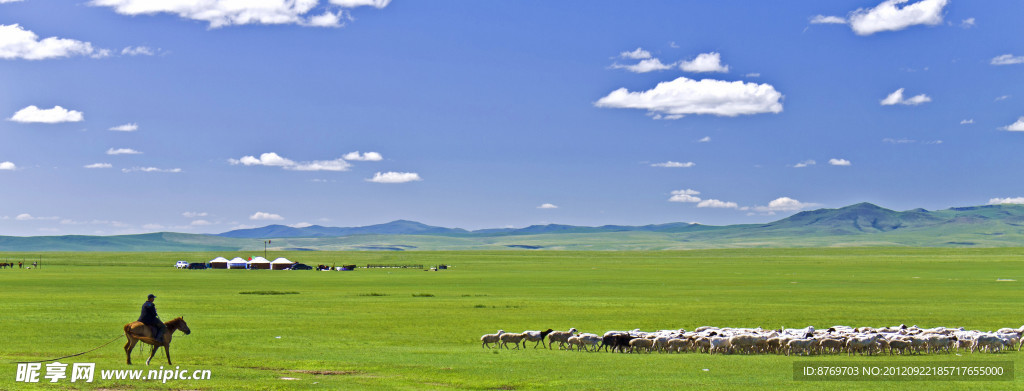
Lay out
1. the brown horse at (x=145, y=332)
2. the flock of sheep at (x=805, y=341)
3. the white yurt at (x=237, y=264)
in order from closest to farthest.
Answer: the brown horse at (x=145, y=332)
the flock of sheep at (x=805, y=341)
the white yurt at (x=237, y=264)

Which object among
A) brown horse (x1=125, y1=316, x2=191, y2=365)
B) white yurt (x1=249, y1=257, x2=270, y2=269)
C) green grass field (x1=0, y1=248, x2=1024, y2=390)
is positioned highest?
white yurt (x1=249, y1=257, x2=270, y2=269)

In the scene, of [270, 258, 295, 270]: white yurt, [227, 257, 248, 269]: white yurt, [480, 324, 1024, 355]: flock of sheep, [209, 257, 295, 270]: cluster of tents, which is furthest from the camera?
[227, 257, 248, 269]: white yurt

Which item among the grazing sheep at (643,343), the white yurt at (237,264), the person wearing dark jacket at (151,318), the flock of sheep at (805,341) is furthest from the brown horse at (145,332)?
the white yurt at (237,264)

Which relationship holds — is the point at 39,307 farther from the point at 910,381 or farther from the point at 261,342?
the point at 910,381

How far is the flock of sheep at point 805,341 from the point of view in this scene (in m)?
30.7

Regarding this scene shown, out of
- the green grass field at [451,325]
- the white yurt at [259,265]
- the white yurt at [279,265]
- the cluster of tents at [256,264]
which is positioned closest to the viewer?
the green grass field at [451,325]

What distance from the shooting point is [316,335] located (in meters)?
37.9

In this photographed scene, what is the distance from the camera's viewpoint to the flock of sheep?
3070 cm

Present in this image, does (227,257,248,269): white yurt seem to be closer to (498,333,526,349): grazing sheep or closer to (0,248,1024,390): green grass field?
(0,248,1024,390): green grass field

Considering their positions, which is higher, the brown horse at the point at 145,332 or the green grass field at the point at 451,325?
the brown horse at the point at 145,332

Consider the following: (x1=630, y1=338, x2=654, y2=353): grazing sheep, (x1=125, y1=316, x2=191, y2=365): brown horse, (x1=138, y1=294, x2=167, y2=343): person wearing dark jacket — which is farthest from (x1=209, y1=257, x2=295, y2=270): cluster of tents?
(x1=138, y1=294, x2=167, y2=343): person wearing dark jacket

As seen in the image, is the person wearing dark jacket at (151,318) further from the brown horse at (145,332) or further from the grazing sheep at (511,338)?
the grazing sheep at (511,338)

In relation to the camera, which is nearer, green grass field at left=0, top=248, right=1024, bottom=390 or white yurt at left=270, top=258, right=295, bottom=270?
green grass field at left=0, top=248, right=1024, bottom=390

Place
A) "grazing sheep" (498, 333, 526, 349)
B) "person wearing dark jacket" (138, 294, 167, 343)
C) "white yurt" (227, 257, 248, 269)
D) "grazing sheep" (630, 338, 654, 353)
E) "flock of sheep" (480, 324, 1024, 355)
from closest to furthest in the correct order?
"person wearing dark jacket" (138, 294, 167, 343) → "flock of sheep" (480, 324, 1024, 355) → "grazing sheep" (630, 338, 654, 353) → "grazing sheep" (498, 333, 526, 349) → "white yurt" (227, 257, 248, 269)
